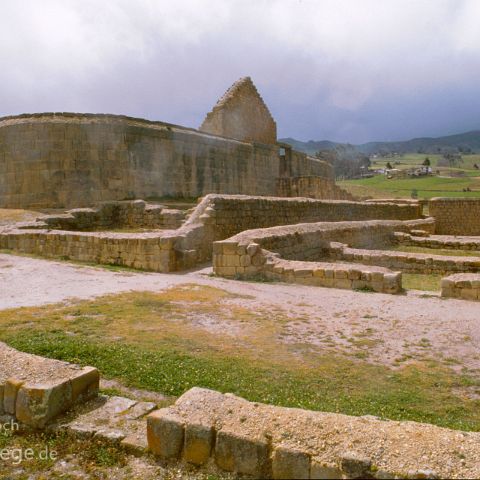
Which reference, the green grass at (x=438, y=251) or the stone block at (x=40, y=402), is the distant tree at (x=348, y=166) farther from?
the stone block at (x=40, y=402)

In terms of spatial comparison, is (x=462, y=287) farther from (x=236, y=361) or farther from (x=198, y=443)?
(x=198, y=443)

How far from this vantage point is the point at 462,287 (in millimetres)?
8750

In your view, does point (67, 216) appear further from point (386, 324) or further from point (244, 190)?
point (386, 324)

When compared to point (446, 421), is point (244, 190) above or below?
above

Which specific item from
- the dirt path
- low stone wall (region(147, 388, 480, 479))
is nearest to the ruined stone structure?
the dirt path

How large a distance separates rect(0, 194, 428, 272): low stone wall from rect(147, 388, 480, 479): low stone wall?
776 cm

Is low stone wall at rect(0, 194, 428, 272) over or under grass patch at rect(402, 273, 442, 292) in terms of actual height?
over

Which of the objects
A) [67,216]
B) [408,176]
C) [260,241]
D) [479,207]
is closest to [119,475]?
[260,241]

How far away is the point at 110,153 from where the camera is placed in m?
19.2

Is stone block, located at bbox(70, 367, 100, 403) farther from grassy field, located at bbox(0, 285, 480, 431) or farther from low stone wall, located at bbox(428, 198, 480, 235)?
low stone wall, located at bbox(428, 198, 480, 235)

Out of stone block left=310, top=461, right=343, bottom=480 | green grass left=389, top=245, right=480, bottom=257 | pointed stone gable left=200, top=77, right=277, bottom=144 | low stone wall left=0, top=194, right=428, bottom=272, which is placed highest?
pointed stone gable left=200, top=77, right=277, bottom=144

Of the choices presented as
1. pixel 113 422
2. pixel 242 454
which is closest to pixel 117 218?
pixel 113 422

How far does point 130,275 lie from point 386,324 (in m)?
5.72

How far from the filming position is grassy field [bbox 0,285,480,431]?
13.8ft
